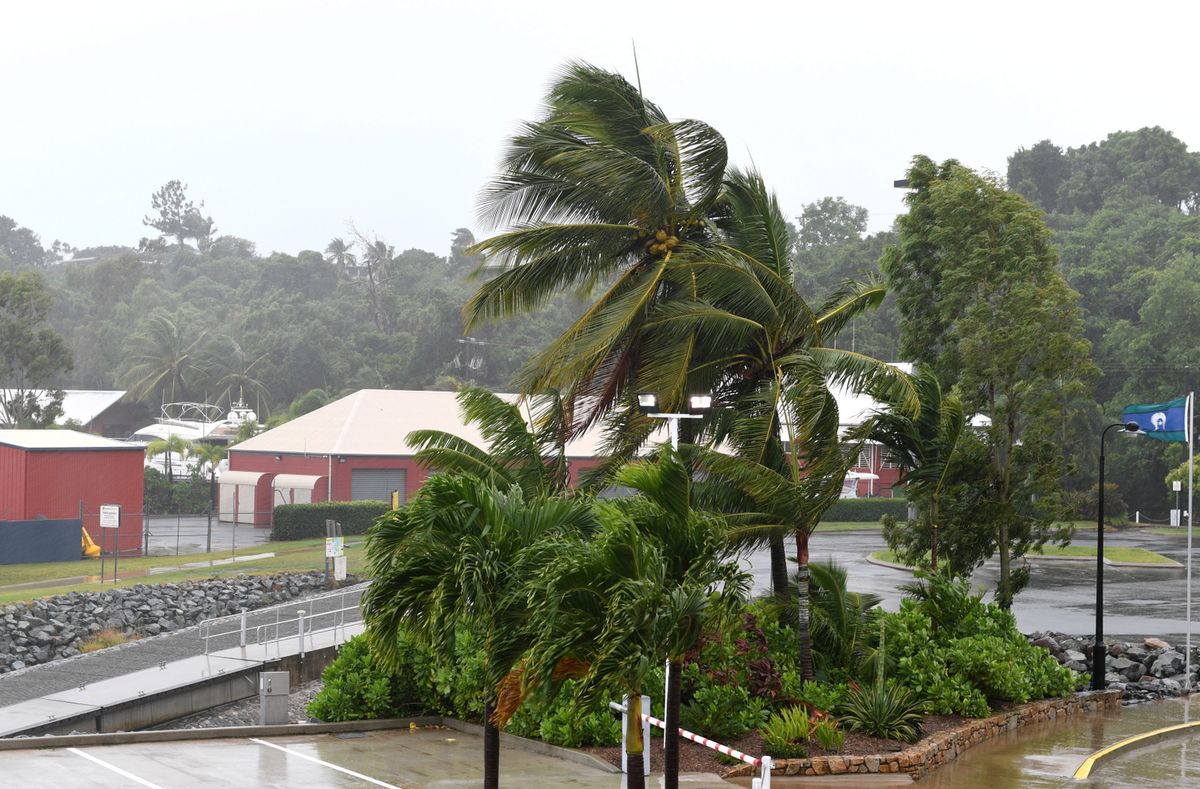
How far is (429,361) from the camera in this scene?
8638 centimetres

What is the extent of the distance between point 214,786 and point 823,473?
8694 millimetres

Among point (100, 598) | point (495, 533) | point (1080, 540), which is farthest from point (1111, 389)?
Answer: point (495, 533)

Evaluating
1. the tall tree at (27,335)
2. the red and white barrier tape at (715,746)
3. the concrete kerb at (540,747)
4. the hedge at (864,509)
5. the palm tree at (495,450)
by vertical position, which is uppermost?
the tall tree at (27,335)

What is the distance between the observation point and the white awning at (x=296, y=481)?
49.0 m

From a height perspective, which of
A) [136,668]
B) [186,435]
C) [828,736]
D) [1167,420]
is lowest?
[136,668]

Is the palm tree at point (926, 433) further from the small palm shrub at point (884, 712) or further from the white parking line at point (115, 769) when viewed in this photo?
the white parking line at point (115, 769)

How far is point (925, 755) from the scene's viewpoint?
15883 mm

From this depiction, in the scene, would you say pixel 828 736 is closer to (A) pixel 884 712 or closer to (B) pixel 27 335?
(A) pixel 884 712

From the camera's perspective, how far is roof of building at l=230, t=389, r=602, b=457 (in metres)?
50.2

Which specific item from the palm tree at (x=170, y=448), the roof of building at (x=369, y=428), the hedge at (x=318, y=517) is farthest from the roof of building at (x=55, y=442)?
the palm tree at (x=170, y=448)

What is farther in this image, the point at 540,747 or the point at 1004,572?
the point at 1004,572

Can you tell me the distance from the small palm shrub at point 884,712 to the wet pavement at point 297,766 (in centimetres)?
290

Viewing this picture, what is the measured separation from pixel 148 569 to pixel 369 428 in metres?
14.8

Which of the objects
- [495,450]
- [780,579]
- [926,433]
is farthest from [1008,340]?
[495,450]
